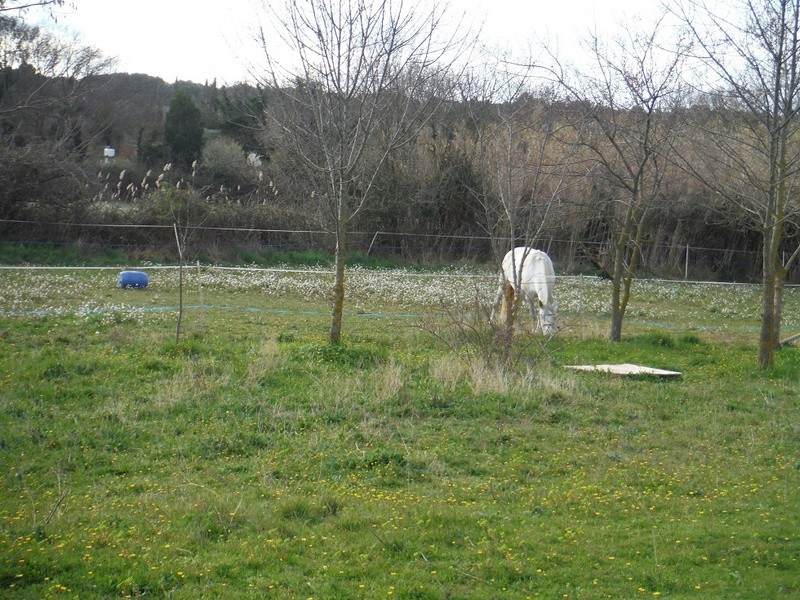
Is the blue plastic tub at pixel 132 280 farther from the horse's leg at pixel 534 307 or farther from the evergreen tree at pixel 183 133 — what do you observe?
the evergreen tree at pixel 183 133

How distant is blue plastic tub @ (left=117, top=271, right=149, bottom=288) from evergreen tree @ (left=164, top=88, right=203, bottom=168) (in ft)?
76.2

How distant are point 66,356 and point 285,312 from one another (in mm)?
8100

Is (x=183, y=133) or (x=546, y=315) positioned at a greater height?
(x=183, y=133)

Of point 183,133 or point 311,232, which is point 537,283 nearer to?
point 311,232

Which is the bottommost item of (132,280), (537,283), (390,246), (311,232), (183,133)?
(132,280)

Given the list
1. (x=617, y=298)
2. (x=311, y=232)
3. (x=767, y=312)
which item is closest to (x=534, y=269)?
(x=617, y=298)

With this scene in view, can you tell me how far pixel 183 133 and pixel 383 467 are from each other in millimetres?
40435

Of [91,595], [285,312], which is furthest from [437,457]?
[285,312]

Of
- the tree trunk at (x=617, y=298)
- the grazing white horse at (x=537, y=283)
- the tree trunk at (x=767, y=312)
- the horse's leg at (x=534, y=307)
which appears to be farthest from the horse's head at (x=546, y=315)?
the tree trunk at (x=767, y=312)

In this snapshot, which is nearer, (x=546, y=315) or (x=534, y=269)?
(x=546, y=315)

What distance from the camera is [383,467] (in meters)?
8.00

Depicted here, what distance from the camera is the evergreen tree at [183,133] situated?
149ft

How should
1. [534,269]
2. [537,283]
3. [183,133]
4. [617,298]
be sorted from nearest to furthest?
[617,298] < [537,283] < [534,269] < [183,133]

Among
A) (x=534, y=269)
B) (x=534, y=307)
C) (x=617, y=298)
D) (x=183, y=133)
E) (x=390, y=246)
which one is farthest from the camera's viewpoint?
(x=183, y=133)
